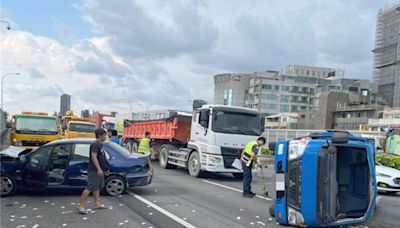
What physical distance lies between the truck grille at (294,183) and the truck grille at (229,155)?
23.9 feet

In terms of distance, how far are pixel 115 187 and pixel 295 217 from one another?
4.75 metres

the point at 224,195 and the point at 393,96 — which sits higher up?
the point at 393,96

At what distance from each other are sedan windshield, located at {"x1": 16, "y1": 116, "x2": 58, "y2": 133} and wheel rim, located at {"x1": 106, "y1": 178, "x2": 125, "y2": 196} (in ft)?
33.4

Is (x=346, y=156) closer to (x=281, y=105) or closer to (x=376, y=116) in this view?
(x=376, y=116)

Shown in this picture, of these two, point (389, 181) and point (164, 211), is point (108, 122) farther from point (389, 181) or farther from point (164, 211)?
point (164, 211)

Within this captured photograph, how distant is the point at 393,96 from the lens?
122 m

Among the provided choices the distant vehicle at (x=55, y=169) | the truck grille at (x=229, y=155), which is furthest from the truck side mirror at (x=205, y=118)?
the distant vehicle at (x=55, y=169)

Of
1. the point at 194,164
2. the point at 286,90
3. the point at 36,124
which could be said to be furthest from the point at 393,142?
the point at 286,90

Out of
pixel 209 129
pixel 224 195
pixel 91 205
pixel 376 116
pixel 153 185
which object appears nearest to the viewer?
pixel 91 205

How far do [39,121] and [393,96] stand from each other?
11732 centimetres

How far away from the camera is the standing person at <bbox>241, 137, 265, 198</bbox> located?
11.9 m

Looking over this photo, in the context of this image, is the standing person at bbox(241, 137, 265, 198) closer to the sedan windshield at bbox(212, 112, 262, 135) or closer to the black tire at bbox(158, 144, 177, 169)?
the sedan windshield at bbox(212, 112, 262, 135)

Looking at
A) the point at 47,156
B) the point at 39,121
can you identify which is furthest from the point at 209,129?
the point at 39,121

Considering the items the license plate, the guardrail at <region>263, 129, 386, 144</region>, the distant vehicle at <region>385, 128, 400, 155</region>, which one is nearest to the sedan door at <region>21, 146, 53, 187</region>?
the license plate
